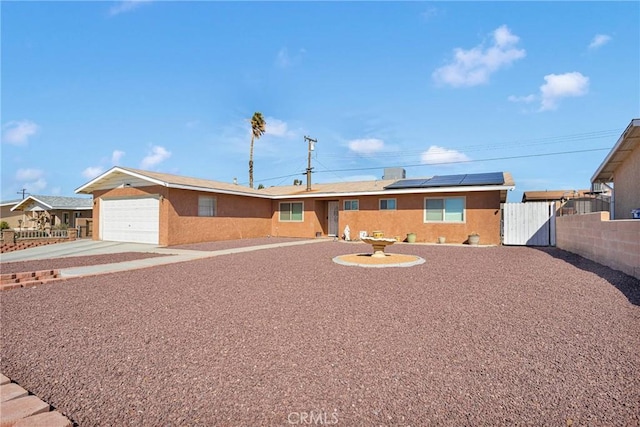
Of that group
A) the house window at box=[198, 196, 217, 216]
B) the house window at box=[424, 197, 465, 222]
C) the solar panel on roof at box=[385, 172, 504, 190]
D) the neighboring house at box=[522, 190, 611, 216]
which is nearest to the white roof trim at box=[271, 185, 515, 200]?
the solar panel on roof at box=[385, 172, 504, 190]

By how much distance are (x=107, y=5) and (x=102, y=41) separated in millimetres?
2151

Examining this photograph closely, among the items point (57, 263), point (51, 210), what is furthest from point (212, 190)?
point (51, 210)

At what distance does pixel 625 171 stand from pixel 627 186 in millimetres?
731

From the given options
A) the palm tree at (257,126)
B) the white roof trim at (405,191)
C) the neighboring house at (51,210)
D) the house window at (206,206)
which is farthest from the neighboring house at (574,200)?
the neighboring house at (51,210)

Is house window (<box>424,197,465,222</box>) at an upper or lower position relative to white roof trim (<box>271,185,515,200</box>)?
lower

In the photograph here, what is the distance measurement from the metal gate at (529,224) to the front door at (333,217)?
985cm

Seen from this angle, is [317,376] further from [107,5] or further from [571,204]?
[571,204]

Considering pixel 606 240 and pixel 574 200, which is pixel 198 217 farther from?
pixel 574 200

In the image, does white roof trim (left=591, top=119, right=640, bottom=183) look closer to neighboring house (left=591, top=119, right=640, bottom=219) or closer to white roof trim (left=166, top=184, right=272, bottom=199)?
neighboring house (left=591, top=119, right=640, bottom=219)

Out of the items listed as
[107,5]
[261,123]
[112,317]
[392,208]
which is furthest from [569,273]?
[261,123]

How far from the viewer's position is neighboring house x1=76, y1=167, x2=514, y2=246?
1656 cm

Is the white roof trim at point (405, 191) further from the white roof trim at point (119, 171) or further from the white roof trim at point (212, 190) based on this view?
the white roof trim at point (119, 171)

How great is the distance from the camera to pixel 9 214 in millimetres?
33938

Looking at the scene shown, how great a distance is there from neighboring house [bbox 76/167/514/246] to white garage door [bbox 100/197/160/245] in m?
0.05
